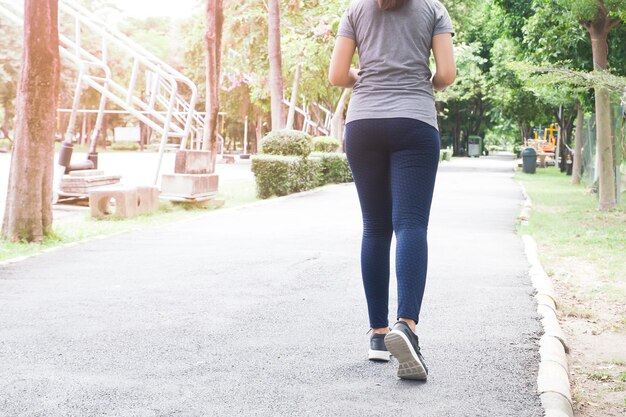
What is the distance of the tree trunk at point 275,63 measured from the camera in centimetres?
1973

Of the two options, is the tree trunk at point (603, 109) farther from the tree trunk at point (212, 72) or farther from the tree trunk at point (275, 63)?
the tree trunk at point (275, 63)

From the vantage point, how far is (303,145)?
703 inches

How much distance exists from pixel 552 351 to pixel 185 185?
9.86 meters

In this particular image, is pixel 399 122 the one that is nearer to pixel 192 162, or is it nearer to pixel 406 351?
pixel 406 351

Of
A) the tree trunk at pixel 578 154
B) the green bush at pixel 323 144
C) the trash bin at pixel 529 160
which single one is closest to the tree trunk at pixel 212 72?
the green bush at pixel 323 144

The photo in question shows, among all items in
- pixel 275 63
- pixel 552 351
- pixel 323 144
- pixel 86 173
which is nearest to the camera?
pixel 552 351

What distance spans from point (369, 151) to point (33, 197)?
5.83 meters

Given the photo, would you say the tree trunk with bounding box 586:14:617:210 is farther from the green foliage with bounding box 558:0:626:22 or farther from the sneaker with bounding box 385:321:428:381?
the sneaker with bounding box 385:321:428:381

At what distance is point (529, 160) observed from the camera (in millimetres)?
32062

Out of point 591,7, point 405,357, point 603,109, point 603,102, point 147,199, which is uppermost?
point 591,7

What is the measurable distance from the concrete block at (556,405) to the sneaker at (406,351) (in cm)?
53

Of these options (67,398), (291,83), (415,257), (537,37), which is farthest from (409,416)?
(291,83)

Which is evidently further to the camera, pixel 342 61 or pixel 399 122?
pixel 342 61

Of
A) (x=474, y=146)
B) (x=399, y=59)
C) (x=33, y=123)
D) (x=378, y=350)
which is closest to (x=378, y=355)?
(x=378, y=350)
